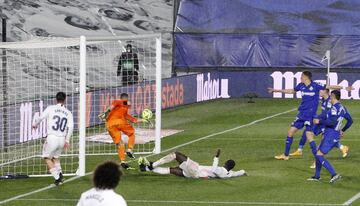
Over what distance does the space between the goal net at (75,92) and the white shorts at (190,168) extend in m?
2.55

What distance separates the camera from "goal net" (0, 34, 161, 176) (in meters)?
26.4

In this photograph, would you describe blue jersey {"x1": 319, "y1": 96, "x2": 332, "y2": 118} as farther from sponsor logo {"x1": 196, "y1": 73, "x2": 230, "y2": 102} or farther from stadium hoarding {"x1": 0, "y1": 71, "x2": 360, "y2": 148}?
sponsor logo {"x1": 196, "y1": 73, "x2": 230, "y2": 102}

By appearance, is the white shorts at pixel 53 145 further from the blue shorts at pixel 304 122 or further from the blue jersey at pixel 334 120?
the blue shorts at pixel 304 122

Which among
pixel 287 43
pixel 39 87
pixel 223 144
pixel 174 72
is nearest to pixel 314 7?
pixel 287 43

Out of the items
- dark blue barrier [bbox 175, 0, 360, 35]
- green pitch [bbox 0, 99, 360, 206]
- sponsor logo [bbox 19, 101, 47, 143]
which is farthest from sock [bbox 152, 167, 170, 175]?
dark blue barrier [bbox 175, 0, 360, 35]

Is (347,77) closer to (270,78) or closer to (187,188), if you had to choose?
(270,78)

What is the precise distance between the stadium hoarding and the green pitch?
6.99 feet

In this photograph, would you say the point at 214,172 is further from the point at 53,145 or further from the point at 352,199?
the point at 352,199

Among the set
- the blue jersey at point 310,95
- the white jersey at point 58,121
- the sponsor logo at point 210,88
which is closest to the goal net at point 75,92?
the white jersey at point 58,121

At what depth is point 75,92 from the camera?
125ft

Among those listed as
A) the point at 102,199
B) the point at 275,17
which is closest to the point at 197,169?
the point at 102,199

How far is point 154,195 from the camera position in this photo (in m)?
22.2

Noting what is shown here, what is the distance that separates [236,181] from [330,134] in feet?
7.38

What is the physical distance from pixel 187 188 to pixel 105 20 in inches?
1268
